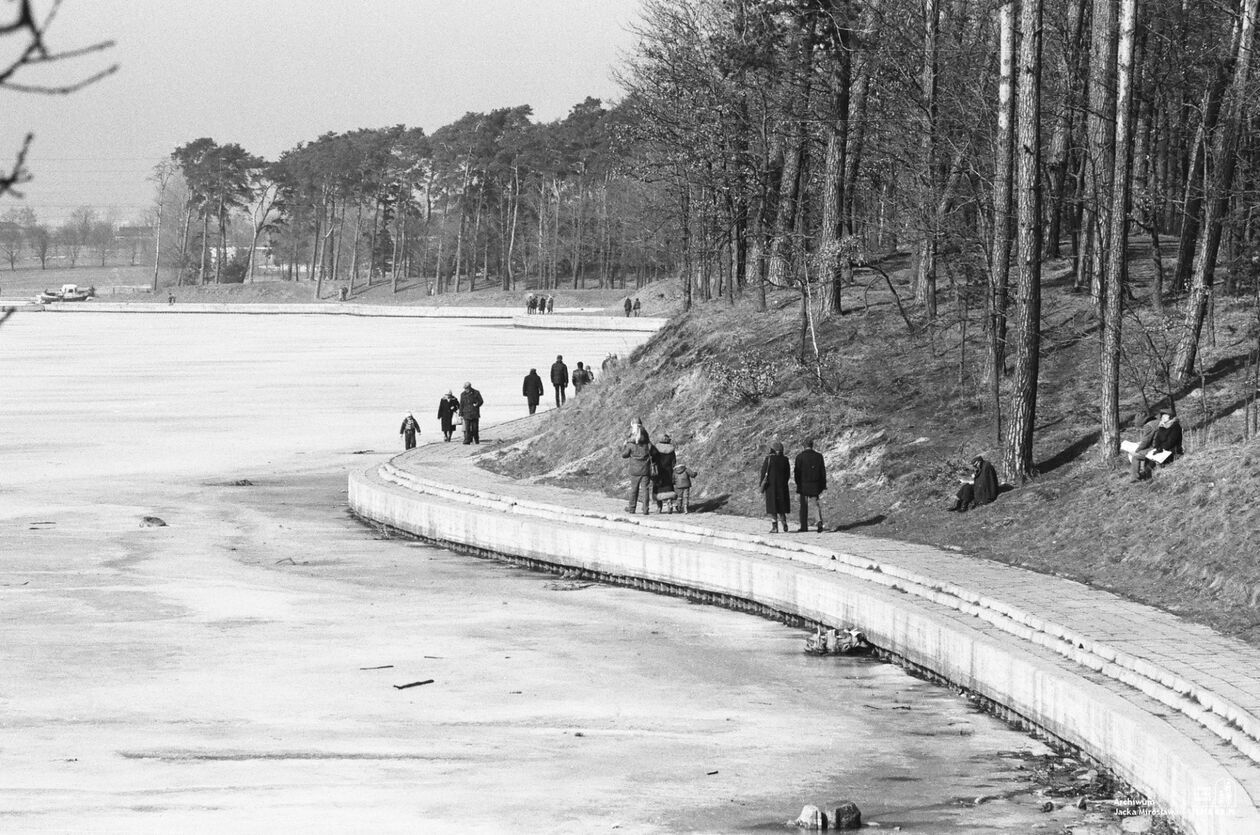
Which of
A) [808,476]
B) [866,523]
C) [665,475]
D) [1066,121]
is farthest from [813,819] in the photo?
[1066,121]

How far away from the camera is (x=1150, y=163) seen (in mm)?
39656

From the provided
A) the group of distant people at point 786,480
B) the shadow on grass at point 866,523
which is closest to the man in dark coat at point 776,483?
the group of distant people at point 786,480

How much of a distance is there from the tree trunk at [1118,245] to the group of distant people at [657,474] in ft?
20.7

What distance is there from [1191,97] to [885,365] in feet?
42.4

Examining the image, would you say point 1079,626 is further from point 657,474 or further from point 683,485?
point 657,474

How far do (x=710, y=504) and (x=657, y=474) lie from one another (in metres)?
1.11

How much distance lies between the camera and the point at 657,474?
26203 millimetres

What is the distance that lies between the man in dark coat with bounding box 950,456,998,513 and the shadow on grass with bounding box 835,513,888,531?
1.23m

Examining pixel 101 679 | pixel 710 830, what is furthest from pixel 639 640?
pixel 710 830

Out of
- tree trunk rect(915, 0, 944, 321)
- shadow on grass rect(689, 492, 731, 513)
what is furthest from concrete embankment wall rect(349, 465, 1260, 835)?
tree trunk rect(915, 0, 944, 321)

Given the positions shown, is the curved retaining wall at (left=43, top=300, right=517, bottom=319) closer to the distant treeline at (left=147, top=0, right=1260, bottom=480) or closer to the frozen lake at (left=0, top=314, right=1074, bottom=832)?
the distant treeline at (left=147, top=0, right=1260, bottom=480)

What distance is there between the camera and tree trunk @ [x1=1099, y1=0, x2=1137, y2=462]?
872 inches

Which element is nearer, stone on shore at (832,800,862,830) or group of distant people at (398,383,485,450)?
stone on shore at (832,800,862,830)

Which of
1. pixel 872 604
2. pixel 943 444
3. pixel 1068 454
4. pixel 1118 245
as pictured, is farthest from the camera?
pixel 943 444
